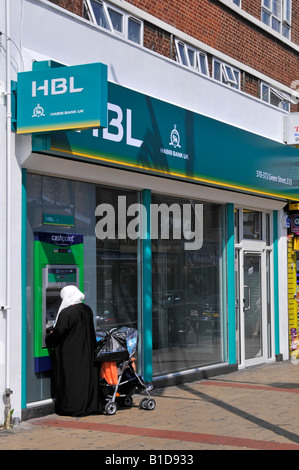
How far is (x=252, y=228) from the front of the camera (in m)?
14.1

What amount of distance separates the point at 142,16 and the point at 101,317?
5.00 m

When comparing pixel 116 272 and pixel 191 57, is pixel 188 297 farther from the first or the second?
pixel 191 57

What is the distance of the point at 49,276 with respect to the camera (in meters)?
9.02

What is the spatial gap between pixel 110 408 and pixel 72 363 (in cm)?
71

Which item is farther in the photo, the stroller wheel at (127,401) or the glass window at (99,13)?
the glass window at (99,13)

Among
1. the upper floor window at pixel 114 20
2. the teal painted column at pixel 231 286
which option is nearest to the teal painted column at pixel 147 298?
the teal painted column at pixel 231 286

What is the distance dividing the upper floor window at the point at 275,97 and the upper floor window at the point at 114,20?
4.60 metres

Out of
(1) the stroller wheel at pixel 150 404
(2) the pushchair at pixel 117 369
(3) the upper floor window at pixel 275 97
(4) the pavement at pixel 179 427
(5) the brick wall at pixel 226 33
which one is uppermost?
(5) the brick wall at pixel 226 33

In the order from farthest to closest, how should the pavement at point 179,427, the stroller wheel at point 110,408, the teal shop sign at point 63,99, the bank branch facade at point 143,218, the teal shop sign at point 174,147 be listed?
the teal shop sign at point 174,147 < the stroller wheel at point 110,408 < the bank branch facade at point 143,218 < the teal shop sign at point 63,99 < the pavement at point 179,427

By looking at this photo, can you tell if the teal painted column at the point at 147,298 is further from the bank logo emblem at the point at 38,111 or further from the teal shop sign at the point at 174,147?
A: the bank logo emblem at the point at 38,111

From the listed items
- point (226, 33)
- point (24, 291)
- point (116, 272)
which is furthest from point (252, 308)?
point (24, 291)

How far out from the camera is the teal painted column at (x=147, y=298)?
418 inches

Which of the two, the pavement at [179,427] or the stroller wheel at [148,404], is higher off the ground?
the stroller wheel at [148,404]

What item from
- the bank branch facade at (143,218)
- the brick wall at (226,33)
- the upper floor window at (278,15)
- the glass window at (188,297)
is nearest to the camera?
the bank branch facade at (143,218)
